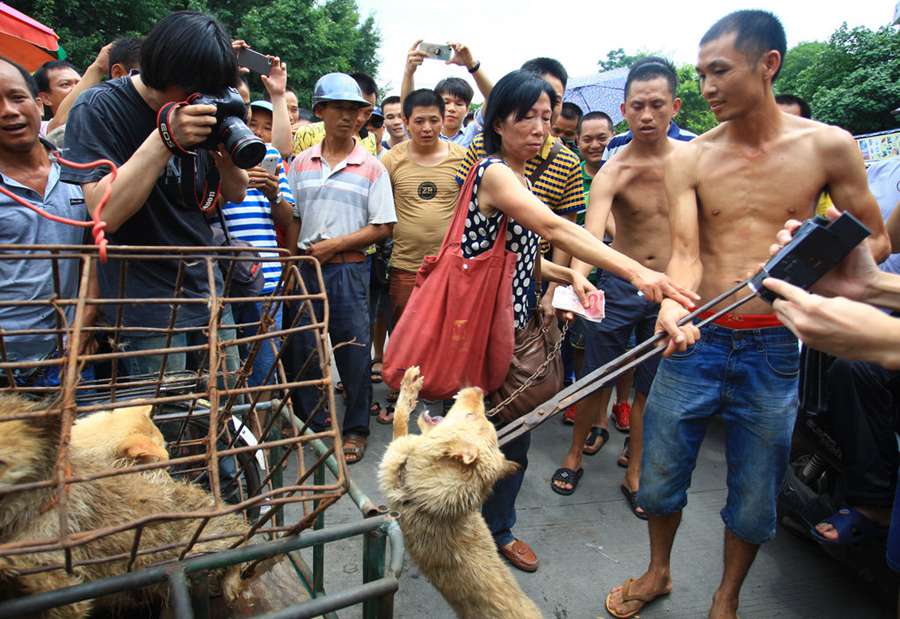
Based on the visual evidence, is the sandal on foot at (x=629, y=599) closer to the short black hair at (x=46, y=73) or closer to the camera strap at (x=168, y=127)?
the camera strap at (x=168, y=127)

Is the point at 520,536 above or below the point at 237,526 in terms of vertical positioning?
below

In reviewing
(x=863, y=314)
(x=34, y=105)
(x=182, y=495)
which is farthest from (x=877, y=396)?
(x=34, y=105)

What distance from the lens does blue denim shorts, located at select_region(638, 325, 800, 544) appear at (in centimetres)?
224

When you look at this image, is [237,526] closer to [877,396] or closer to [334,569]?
[334,569]

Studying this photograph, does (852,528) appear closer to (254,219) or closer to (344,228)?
(344,228)

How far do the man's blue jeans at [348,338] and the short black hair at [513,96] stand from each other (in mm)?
1603

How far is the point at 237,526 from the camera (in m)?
1.52

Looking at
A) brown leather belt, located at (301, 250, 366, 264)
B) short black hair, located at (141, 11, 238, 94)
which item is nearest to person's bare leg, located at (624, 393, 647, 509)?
brown leather belt, located at (301, 250, 366, 264)

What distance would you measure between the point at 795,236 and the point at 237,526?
2.01 meters

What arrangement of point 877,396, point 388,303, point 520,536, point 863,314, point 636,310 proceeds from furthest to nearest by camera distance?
point 388,303
point 636,310
point 520,536
point 877,396
point 863,314

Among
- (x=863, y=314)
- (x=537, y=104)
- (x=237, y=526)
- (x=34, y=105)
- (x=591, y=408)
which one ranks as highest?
(x=537, y=104)

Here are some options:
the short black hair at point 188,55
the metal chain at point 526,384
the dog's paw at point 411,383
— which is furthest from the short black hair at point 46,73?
the metal chain at point 526,384

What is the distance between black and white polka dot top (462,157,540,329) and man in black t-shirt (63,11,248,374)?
1.08 meters

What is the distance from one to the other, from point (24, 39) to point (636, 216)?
6906 millimetres
